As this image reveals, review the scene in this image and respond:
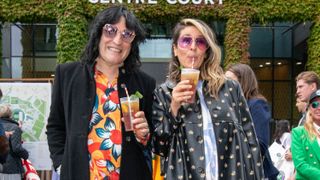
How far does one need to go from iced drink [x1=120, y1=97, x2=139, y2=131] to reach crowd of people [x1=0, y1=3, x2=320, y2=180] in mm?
13

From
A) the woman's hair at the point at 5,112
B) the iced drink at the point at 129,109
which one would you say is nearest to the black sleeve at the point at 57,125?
the iced drink at the point at 129,109

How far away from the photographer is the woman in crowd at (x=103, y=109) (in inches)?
109

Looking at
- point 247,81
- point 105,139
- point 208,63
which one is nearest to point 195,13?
point 247,81

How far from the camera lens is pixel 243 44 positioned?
45.5 ft

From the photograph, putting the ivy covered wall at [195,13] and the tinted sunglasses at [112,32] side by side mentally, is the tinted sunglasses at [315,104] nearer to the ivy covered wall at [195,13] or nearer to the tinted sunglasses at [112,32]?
the tinted sunglasses at [112,32]

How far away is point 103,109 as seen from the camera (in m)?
2.85

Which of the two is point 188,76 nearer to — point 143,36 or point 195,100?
point 195,100

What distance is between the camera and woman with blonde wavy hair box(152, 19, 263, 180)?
2682 millimetres

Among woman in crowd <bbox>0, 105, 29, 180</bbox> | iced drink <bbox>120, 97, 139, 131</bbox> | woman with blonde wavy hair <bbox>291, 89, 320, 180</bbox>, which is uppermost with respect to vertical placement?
iced drink <bbox>120, 97, 139, 131</bbox>

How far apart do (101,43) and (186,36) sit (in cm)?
53

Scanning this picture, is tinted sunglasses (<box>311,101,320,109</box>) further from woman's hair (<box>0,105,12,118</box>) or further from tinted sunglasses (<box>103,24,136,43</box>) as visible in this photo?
woman's hair (<box>0,105,12,118</box>)

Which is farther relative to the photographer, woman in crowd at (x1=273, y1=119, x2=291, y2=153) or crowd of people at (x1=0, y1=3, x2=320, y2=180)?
woman in crowd at (x1=273, y1=119, x2=291, y2=153)

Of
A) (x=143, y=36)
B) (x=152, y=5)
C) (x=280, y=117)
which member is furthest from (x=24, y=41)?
(x=143, y=36)

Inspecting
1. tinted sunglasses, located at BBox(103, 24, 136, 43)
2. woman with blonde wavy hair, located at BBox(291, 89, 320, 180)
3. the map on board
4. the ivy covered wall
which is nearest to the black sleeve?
tinted sunglasses, located at BBox(103, 24, 136, 43)
